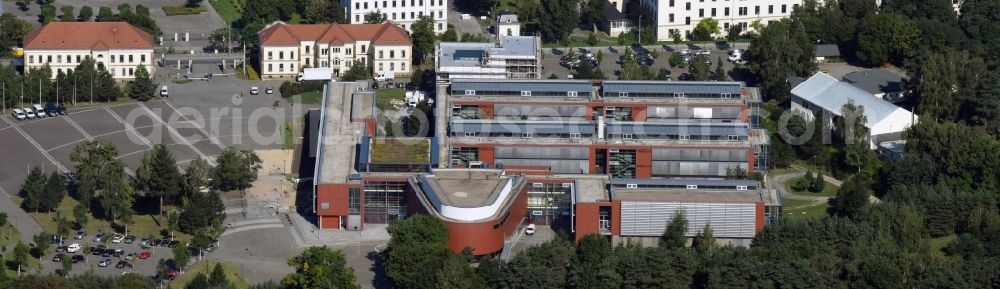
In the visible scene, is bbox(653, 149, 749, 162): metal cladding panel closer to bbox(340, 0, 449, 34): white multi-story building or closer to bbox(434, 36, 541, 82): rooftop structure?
bbox(434, 36, 541, 82): rooftop structure

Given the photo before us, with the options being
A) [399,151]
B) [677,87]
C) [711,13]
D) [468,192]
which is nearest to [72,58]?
[399,151]

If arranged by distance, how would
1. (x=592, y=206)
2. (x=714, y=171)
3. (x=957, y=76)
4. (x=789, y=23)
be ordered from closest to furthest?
(x=592, y=206) < (x=714, y=171) < (x=957, y=76) < (x=789, y=23)

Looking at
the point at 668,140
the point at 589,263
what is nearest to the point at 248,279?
the point at 589,263

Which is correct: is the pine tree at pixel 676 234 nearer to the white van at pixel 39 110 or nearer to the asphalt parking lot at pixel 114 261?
the asphalt parking lot at pixel 114 261

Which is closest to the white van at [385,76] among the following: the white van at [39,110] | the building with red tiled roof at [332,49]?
the building with red tiled roof at [332,49]

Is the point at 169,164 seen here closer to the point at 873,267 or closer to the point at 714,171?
the point at 714,171

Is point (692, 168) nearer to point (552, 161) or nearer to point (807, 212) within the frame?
point (807, 212)
